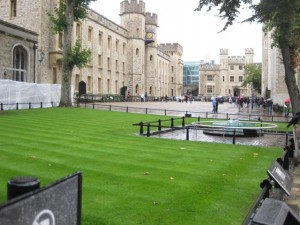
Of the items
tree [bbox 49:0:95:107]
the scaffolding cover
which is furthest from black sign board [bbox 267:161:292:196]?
tree [bbox 49:0:95:107]

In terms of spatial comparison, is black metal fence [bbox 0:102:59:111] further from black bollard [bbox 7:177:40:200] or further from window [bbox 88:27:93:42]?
black bollard [bbox 7:177:40:200]

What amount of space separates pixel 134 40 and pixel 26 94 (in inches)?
1577

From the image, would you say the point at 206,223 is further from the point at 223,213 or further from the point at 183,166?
the point at 183,166

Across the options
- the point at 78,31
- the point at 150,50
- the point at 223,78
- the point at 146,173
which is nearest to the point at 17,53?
the point at 78,31

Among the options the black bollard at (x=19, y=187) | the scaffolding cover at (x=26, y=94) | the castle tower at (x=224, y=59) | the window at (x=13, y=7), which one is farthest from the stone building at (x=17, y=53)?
the castle tower at (x=224, y=59)

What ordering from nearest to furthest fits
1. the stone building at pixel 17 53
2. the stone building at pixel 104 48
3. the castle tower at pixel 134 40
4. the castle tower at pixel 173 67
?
the stone building at pixel 17 53 < the stone building at pixel 104 48 < the castle tower at pixel 134 40 < the castle tower at pixel 173 67

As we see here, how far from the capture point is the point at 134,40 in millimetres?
64812

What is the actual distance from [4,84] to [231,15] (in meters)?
16.2

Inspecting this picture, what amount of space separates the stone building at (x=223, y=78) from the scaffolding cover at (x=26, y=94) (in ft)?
244

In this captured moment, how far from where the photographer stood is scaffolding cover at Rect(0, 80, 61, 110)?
2448cm

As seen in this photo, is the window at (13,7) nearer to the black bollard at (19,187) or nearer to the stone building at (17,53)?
the stone building at (17,53)

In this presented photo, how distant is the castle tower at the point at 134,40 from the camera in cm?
6394

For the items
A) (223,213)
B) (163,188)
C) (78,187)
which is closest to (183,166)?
(163,188)

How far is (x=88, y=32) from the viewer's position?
49750mm
